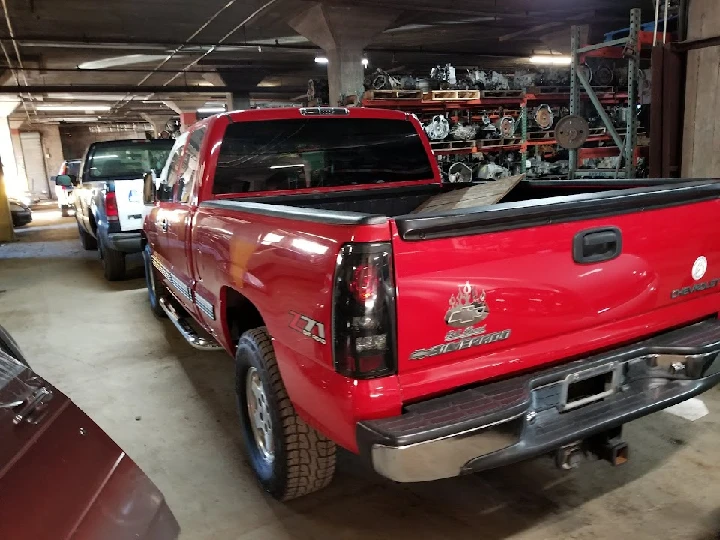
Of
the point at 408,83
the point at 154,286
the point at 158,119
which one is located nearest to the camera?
the point at 154,286

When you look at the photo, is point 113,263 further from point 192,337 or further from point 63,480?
point 63,480

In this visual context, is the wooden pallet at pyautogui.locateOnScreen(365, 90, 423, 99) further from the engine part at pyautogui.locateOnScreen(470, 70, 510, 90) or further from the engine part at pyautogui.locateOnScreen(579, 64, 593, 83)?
the engine part at pyautogui.locateOnScreen(579, 64, 593, 83)

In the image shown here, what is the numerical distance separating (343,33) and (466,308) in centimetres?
1281

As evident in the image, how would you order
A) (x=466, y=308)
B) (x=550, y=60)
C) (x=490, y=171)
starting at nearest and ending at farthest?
(x=466, y=308) → (x=490, y=171) → (x=550, y=60)

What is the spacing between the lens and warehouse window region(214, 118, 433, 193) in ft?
12.0

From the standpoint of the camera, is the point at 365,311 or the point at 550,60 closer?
the point at 365,311

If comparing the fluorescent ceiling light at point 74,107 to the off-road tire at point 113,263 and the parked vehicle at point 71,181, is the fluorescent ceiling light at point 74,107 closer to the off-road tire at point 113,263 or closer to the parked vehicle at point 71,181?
the parked vehicle at point 71,181

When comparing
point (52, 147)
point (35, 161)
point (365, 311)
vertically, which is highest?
point (52, 147)

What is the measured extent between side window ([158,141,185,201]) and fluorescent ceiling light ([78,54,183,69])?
14851mm

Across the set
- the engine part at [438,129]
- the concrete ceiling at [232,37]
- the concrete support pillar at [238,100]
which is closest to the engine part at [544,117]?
the engine part at [438,129]

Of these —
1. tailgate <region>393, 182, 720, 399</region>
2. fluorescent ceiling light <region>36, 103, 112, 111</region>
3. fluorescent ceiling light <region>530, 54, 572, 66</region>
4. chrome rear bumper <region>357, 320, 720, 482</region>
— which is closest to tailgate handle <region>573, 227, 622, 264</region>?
tailgate <region>393, 182, 720, 399</region>

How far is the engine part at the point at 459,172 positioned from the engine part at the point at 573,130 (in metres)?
3.47

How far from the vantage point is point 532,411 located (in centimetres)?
210

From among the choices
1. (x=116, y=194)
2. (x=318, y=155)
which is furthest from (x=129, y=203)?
(x=318, y=155)
